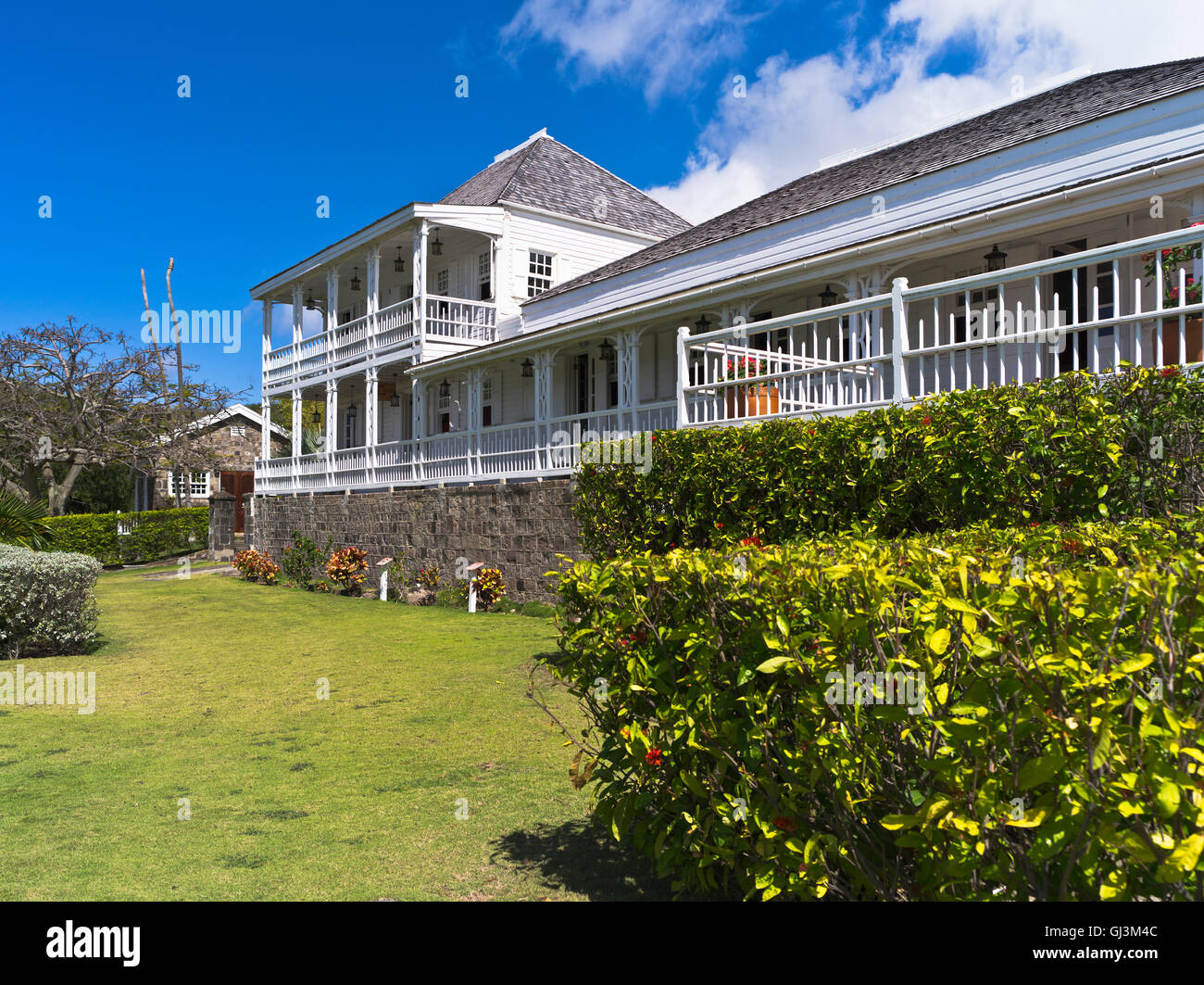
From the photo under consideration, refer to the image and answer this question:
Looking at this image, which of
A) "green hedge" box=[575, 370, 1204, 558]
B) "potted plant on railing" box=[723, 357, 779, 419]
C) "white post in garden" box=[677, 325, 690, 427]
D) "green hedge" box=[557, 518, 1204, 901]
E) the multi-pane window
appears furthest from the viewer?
the multi-pane window

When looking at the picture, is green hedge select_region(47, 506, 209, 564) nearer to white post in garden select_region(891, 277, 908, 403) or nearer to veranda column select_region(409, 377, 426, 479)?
veranda column select_region(409, 377, 426, 479)

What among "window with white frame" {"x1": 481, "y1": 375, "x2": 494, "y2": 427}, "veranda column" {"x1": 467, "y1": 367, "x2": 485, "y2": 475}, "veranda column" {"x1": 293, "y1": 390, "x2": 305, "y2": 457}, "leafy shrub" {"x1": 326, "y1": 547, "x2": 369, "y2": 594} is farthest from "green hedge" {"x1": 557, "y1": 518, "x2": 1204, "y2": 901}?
"veranda column" {"x1": 293, "y1": 390, "x2": 305, "y2": 457}

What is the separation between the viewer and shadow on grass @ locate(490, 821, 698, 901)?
13.4 feet

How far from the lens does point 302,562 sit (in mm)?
22344

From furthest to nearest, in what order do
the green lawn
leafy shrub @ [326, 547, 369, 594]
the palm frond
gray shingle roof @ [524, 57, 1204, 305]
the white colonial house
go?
1. leafy shrub @ [326, 547, 369, 594]
2. the palm frond
3. gray shingle roof @ [524, 57, 1204, 305]
4. the white colonial house
5. the green lawn

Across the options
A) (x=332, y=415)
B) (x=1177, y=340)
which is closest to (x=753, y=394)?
(x=1177, y=340)

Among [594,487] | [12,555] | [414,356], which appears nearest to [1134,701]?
[594,487]

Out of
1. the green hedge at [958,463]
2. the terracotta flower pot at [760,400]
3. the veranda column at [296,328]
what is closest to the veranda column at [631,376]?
the terracotta flower pot at [760,400]

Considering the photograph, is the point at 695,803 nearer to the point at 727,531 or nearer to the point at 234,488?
the point at 727,531

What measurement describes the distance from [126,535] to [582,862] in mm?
28517

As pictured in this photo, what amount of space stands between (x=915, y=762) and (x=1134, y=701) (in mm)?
707

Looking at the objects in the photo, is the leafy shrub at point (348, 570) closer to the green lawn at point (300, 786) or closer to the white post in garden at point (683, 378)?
the green lawn at point (300, 786)

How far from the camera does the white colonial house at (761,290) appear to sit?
8562 mm

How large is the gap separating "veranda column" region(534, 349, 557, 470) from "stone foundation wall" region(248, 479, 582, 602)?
0.60m
